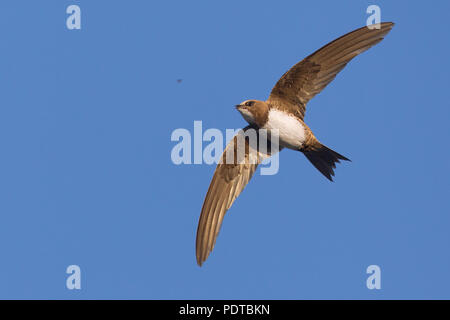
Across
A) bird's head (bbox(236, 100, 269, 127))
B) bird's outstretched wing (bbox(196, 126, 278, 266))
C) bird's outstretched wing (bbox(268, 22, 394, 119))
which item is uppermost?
bird's outstretched wing (bbox(268, 22, 394, 119))

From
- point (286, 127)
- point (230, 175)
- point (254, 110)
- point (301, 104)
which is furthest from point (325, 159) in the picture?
point (230, 175)

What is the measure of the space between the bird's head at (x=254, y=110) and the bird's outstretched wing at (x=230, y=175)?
428mm

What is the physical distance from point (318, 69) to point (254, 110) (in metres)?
0.91

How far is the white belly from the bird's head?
0.11 meters

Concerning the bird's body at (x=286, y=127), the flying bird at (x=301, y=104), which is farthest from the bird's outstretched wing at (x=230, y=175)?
the bird's body at (x=286, y=127)

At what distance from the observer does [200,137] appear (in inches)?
307

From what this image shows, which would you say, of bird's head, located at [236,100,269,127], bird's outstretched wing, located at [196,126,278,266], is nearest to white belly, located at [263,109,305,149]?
bird's head, located at [236,100,269,127]

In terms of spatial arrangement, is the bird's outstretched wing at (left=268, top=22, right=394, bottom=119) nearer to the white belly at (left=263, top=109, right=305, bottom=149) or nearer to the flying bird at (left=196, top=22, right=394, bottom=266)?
the flying bird at (left=196, top=22, right=394, bottom=266)

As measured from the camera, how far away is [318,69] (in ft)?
24.9

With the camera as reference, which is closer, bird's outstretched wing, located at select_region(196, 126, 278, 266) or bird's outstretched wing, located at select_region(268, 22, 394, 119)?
bird's outstretched wing, located at select_region(268, 22, 394, 119)

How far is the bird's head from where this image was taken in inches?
291
